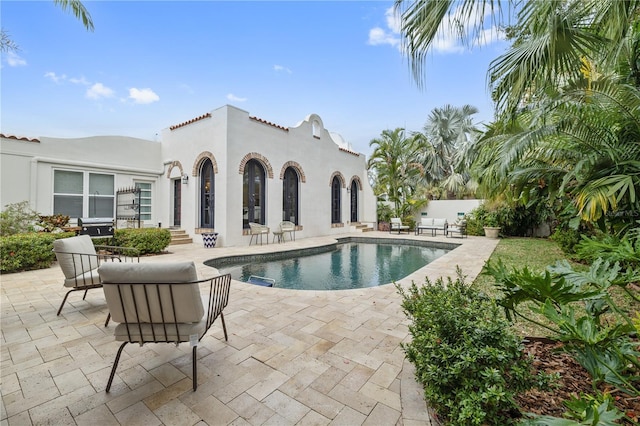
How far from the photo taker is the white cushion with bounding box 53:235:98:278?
3615mm

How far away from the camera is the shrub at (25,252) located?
5766 mm

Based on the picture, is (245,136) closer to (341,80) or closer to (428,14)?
(341,80)

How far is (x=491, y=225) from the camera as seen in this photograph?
13633 millimetres

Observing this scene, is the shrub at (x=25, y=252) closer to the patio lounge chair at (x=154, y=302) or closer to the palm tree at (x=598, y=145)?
the patio lounge chair at (x=154, y=302)

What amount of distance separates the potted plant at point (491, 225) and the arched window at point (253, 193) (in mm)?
11169

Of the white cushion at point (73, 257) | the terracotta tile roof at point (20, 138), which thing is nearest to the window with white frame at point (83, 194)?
the terracotta tile roof at point (20, 138)

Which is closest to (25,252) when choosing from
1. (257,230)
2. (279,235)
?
(257,230)

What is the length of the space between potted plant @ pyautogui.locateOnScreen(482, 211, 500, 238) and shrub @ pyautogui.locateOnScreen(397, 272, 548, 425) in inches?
525

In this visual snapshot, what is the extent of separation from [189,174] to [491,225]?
14.7 meters

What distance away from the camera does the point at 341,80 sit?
1177 centimetres

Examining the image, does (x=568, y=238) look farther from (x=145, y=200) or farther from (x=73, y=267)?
(x=145, y=200)

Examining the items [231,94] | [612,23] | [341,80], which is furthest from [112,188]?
[612,23]

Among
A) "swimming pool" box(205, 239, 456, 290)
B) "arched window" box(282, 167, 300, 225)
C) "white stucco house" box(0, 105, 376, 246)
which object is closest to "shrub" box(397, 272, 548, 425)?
"swimming pool" box(205, 239, 456, 290)

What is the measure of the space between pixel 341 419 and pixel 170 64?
11773mm
